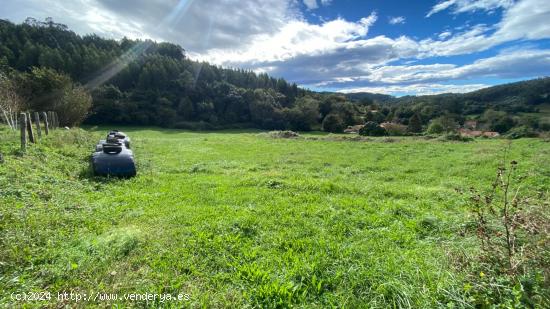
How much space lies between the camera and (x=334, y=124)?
177 ft

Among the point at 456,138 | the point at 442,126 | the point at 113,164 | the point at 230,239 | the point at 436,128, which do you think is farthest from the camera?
the point at 436,128

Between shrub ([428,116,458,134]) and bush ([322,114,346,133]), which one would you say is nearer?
shrub ([428,116,458,134])

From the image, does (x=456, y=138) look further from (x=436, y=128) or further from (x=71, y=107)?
(x=71, y=107)

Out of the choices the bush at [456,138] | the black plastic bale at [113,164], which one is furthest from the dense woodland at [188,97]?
the black plastic bale at [113,164]

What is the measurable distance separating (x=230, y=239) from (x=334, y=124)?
52187 millimetres

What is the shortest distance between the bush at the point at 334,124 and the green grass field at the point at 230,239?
150 feet

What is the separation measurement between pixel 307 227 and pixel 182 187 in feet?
15.4

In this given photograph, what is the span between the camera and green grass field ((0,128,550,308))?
3.17 m

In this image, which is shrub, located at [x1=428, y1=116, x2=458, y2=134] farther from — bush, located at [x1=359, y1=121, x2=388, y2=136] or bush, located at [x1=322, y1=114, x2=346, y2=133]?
bush, located at [x1=322, y1=114, x2=346, y2=133]

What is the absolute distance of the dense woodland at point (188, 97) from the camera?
46.7 metres

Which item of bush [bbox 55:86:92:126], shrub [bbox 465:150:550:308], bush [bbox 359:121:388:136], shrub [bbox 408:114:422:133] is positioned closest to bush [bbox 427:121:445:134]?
shrub [bbox 408:114:422:133]

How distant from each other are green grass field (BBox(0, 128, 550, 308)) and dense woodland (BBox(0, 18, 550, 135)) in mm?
32891

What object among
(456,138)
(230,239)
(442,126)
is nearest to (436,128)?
(442,126)

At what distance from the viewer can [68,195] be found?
6.23 metres
